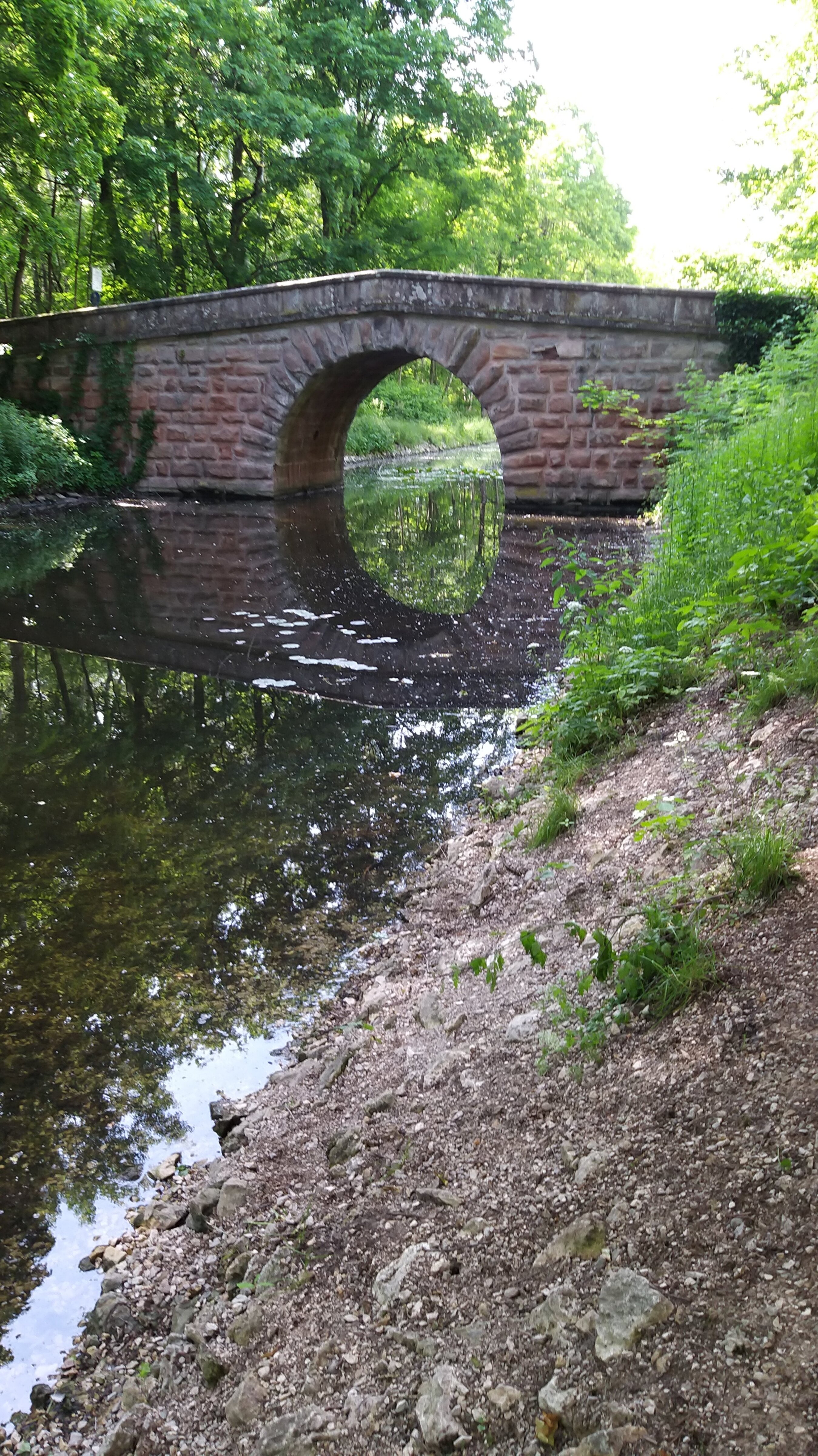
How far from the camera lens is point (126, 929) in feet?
12.6

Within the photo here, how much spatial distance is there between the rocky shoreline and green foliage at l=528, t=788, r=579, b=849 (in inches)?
27.3

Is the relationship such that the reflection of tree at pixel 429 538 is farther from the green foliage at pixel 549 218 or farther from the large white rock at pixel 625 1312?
the green foliage at pixel 549 218


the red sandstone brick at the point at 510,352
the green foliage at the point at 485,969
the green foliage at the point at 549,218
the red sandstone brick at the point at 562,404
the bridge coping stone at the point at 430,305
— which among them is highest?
the green foliage at the point at 549,218

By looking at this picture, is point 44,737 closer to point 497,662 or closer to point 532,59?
point 497,662

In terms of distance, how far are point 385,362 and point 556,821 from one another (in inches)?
569

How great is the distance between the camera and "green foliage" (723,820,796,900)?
237cm

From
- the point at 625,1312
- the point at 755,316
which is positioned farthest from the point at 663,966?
the point at 755,316

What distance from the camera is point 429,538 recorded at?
13.4 m

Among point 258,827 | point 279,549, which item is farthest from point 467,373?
point 258,827

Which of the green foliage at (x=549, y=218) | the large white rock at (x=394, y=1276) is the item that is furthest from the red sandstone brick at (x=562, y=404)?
the green foliage at (x=549, y=218)

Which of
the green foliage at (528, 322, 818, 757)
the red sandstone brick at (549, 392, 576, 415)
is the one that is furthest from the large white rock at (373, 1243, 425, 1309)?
the red sandstone brick at (549, 392, 576, 415)

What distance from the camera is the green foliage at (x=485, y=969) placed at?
109 inches

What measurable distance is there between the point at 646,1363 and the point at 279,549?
36.5 ft

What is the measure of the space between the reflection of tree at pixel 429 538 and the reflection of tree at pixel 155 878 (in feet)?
11.4
